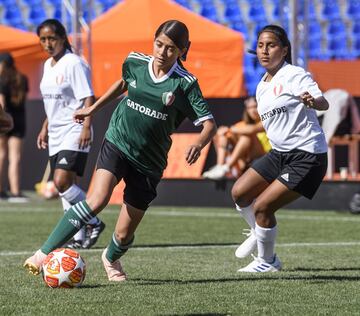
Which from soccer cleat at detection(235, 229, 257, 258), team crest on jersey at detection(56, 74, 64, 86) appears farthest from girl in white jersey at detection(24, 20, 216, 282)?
team crest on jersey at detection(56, 74, 64, 86)

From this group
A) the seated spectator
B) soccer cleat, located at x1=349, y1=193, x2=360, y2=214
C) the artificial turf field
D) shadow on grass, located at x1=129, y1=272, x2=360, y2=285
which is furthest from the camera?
the seated spectator

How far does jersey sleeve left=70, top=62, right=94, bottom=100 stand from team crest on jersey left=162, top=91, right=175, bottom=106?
9.43 ft

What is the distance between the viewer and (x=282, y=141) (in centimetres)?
812

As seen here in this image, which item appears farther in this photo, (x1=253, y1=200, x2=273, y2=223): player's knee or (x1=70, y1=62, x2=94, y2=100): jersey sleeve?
(x1=70, y1=62, x2=94, y2=100): jersey sleeve

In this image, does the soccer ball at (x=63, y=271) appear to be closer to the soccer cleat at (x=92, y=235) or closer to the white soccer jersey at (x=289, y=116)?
the white soccer jersey at (x=289, y=116)

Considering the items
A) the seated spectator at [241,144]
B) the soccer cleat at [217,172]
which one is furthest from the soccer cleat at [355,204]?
the soccer cleat at [217,172]

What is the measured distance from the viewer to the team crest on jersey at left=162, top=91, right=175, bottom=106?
717 cm

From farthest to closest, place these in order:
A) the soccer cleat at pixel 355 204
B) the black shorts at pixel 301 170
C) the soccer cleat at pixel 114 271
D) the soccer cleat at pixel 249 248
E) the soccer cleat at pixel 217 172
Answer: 1. the soccer cleat at pixel 217 172
2. the soccer cleat at pixel 355 204
3. the soccer cleat at pixel 249 248
4. the black shorts at pixel 301 170
5. the soccer cleat at pixel 114 271

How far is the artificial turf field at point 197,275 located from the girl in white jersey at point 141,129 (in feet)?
1.56

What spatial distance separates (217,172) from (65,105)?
5616 millimetres

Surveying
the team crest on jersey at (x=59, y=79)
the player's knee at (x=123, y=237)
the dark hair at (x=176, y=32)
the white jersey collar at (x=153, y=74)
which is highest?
the dark hair at (x=176, y=32)

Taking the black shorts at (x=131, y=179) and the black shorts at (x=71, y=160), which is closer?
the black shorts at (x=131, y=179)

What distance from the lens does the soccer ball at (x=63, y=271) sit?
705 centimetres

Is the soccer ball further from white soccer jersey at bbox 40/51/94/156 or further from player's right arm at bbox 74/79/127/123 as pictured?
white soccer jersey at bbox 40/51/94/156
